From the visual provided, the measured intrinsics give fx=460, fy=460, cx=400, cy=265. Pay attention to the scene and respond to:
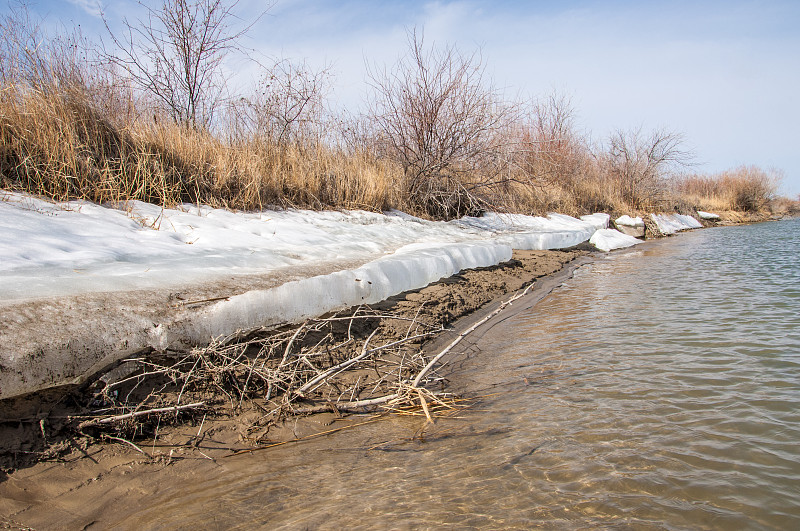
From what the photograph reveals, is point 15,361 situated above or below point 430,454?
above

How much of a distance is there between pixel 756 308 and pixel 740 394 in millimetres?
2402

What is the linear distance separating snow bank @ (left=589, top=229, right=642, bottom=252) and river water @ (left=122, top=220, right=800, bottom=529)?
7821 millimetres

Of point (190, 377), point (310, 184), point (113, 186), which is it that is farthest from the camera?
point (310, 184)

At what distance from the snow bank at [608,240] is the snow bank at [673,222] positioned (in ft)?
17.0

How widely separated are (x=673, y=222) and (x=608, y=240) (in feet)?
30.3

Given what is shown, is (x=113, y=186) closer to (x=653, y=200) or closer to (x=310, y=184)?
(x=310, y=184)

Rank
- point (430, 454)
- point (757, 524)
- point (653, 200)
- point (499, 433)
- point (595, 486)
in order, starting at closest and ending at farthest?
point (757, 524) → point (595, 486) → point (430, 454) → point (499, 433) → point (653, 200)

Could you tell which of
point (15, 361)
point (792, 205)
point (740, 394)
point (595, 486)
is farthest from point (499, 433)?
point (792, 205)

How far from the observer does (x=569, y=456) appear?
6.46 feet

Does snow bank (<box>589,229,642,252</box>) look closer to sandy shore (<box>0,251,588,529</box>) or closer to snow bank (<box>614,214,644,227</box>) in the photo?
snow bank (<box>614,214,644,227</box>)

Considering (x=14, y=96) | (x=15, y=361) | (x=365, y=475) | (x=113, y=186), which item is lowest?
(x=365, y=475)

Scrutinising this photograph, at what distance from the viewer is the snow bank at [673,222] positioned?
1644 centimetres

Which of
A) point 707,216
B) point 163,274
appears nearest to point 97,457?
point 163,274

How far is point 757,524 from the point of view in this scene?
1538 mm
